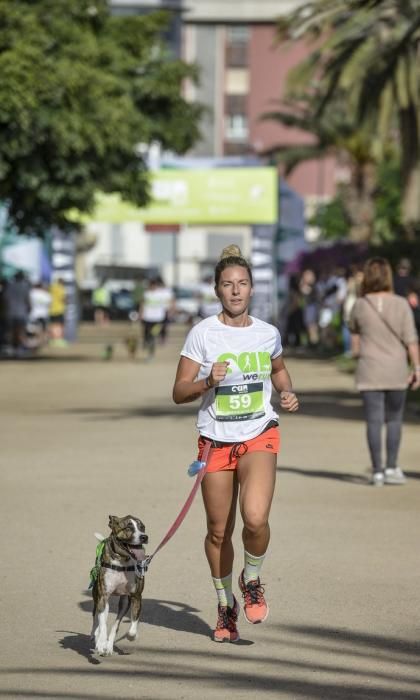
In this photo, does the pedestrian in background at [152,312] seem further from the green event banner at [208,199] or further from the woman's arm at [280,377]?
the woman's arm at [280,377]

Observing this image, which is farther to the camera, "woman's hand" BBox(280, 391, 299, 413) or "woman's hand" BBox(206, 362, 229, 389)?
"woman's hand" BBox(280, 391, 299, 413)

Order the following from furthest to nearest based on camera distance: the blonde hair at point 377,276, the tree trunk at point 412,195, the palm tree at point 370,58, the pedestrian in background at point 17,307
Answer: the pedestrian in background at point 17,307 → the tree trunk at point 412,195 → the palm tree at point 370,58 → the blonde hair at point 377,276

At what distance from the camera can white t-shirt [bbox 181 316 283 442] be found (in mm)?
7391

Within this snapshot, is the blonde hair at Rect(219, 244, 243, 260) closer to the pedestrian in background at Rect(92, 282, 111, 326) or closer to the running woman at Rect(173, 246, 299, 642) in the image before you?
the running woman at Rect(173, 246, 299, 642)

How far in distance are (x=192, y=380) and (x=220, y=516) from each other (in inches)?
22.8

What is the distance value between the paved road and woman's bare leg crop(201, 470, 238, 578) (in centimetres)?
33

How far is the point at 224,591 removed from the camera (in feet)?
24.3

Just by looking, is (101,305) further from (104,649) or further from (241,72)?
(104,649)

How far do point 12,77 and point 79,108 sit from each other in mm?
1850

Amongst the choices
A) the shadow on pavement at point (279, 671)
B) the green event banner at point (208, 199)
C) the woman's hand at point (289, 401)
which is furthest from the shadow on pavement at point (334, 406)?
the green event banner at point (208, 199)

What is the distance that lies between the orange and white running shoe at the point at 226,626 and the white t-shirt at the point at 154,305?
95.3 ft

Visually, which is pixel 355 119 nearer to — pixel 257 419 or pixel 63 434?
pixel 63 434

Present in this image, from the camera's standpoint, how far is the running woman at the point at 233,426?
7.36m

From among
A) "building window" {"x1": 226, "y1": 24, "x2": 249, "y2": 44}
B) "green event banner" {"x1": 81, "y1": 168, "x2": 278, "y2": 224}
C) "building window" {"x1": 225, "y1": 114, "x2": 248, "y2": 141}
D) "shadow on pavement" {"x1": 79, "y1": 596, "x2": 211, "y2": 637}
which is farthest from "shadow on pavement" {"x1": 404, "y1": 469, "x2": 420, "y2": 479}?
"building window" {"x1": 226, "y1": 24, "x2": 249, "y2": 44}
